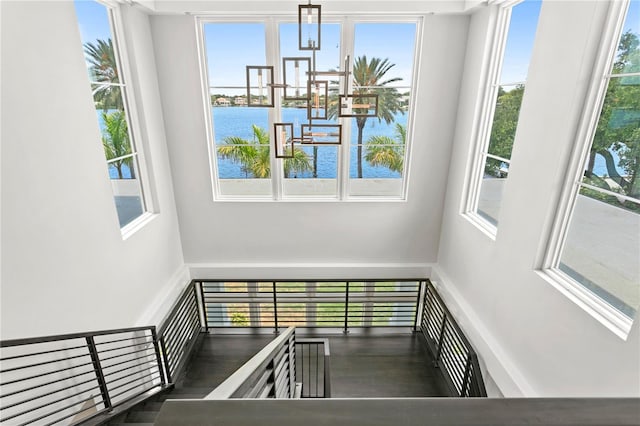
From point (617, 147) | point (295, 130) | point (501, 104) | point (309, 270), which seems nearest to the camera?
point (617, 147)

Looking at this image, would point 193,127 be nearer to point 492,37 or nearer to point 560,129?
point 492,37

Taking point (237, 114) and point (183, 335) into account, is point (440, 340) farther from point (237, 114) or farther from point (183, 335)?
point (237, 114)

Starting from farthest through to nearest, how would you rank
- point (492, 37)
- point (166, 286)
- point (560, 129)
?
1. point (166, 286)
2. point (492, 37)
3. point (560, 129)

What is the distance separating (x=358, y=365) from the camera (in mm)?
4488

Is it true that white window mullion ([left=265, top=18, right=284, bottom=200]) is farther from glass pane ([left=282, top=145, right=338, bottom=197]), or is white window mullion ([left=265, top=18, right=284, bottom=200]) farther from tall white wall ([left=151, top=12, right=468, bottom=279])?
tall white wall ([left=151, top=12, right=468, bottom=279])

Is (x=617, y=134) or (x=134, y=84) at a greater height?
(x=134, y=84)

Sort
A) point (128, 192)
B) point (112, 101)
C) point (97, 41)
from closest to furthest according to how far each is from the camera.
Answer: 1. point (97, 41)
2. point (112, 101)
3. point (128, 192)

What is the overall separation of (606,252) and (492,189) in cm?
164

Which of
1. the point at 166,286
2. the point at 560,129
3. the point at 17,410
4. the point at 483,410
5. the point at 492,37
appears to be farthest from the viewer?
the point at 166,286

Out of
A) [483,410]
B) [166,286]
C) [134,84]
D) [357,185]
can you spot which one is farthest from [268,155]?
[483,410]

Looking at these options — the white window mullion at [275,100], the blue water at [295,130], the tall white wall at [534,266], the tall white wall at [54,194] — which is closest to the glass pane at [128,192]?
the tall white wall at [54,194]

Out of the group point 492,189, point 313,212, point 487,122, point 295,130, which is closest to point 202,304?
point 313,212

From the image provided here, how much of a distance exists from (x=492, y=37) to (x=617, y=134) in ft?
6.81

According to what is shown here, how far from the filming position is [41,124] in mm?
2545
